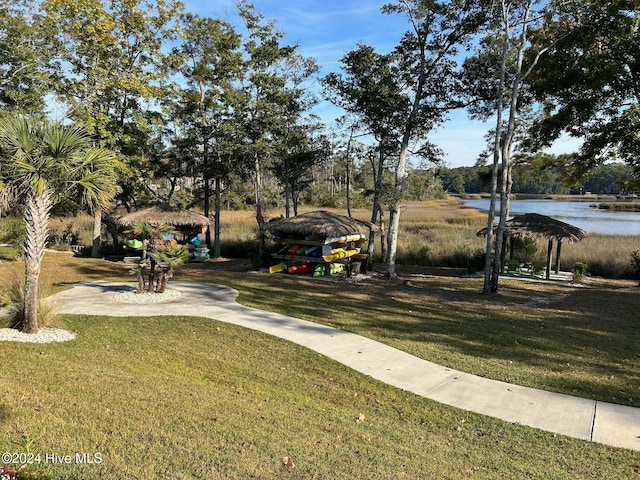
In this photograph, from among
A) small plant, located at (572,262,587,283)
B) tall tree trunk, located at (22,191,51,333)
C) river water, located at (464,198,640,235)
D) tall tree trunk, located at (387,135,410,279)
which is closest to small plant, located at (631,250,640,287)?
small plant, located at (572,262,587,283)

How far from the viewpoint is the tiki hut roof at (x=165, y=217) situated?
817 inches

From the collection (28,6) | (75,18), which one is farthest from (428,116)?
(28,6)

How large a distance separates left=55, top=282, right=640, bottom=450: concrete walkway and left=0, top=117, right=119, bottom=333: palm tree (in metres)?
2.29

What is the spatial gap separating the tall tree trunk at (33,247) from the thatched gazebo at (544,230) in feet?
55.1

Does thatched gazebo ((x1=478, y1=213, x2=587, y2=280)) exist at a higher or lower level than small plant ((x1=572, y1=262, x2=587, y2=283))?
higher

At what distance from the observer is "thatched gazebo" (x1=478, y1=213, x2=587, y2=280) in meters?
17.8

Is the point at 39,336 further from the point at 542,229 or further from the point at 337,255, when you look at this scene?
the point at 542,229

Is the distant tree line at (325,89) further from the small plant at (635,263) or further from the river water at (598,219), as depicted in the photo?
the river water at (598,219)

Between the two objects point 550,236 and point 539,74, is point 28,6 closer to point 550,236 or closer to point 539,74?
point 539,74

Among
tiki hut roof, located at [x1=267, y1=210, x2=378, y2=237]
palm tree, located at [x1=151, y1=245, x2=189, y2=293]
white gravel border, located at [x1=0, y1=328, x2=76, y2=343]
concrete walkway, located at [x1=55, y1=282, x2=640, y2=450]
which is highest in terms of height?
tiki hut roof, located at [x1=267, y1=210, x2=378, y2=237]

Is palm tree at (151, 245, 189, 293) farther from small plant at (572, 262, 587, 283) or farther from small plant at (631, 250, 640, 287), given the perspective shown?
small plant at (631, 250, 640, 287)

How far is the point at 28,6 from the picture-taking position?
1883 cm

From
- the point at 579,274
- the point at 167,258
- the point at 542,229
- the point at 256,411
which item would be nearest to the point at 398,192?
the point at 542,229

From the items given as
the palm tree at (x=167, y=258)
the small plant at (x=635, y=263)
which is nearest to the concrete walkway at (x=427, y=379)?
the palm tree at (x=167, y=258)
